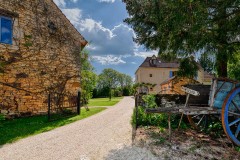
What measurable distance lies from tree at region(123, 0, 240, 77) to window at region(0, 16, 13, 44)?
6.33 m

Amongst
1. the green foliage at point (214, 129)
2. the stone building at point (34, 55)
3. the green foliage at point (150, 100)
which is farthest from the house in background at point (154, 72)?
the green foliage at point (214, 129)

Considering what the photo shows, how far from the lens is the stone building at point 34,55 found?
970 cm

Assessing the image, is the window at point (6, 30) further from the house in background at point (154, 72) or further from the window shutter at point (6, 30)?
the house in background at point (154, 72)

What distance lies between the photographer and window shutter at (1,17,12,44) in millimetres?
9656

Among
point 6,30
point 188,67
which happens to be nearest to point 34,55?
point 6,30

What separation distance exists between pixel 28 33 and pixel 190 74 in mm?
8970

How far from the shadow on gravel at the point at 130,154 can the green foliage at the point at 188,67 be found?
18.2 feet

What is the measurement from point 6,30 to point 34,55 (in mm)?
1817

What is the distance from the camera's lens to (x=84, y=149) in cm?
501

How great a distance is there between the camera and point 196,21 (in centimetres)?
531

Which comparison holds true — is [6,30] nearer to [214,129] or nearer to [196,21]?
[196,21]

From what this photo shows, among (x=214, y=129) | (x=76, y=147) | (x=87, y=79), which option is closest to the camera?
(x=76, y=147)

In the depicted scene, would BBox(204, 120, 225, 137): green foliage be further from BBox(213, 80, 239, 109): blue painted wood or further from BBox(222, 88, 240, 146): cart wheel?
BBox(213, 80, 239, 109): blue painted wood

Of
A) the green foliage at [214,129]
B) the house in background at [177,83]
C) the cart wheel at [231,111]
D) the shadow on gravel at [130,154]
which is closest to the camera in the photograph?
the shadow on gravel at [130,154]
